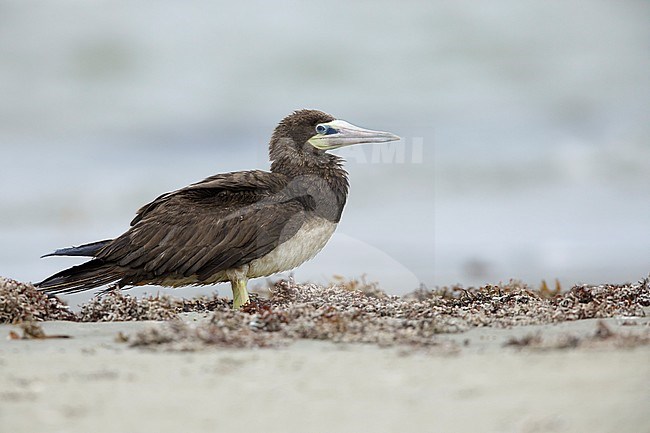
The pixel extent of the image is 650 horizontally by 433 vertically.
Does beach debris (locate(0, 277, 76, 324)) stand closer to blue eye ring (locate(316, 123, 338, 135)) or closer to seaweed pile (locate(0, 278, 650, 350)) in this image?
seaweed pile (locate(0, 278, 650, 350))

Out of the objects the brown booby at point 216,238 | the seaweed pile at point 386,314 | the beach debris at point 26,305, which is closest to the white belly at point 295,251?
the brown booby at point 216,238

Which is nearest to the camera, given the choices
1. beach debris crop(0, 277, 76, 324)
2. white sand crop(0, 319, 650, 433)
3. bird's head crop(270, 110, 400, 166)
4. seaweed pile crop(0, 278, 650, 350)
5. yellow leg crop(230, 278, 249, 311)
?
white sand crop(0, 319, 650, 433)

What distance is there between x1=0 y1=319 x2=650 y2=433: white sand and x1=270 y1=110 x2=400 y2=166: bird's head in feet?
16.5

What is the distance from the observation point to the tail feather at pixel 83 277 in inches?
348

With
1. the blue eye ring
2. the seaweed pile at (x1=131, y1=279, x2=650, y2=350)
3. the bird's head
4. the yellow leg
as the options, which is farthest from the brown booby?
the blue eye ring

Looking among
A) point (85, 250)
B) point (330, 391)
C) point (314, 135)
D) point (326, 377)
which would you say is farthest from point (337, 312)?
point (314, 135)

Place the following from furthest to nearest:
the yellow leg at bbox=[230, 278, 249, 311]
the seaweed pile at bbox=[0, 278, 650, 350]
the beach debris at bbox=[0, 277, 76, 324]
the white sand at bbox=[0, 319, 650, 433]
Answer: the yellow leg at bbox=[230, 278, 249, 311], the beach debris at bbox=[0, 277, 76, 324], the seaweed pile at bbox=[0, 278, 650, 350], the white sand at bbox=[0, 319, 650, 433]

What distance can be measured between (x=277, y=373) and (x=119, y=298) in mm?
3669

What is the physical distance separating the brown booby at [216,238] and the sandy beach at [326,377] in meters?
2.18

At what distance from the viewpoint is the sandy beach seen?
3809mm

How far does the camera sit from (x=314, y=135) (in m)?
10.2

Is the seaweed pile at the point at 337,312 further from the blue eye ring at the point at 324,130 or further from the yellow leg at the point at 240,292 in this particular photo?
the blue eye ring at the point at 324,130

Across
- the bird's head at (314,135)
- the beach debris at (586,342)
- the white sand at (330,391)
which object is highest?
the bird's head at (314,135)

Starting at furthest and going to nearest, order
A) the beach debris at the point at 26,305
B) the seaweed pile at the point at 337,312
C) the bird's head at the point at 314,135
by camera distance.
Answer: the bird's head at the point at 314,135, the beach debris at the point at 26,305, the seaweed pile at the point at 337,312
